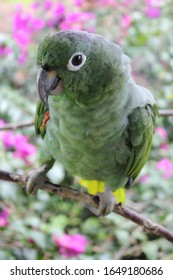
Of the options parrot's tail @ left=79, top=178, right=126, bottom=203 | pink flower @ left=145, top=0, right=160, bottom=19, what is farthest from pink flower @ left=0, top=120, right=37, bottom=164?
pink flower @ left=145, top=0, right=160, bottom=19

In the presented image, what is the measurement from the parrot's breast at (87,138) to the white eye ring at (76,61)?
0.13 meters

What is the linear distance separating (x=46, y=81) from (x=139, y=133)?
29 centimetres

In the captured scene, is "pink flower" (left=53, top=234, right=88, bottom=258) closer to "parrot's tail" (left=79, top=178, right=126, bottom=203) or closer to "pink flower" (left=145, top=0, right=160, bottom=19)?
"parrot's tail" (left=79, top=178, right=126, bottom=203)

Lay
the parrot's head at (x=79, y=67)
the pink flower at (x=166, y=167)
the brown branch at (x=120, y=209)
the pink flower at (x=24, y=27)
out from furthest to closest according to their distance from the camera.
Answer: the pink flower at (x=24, y=27) < the pink flower at (x=166, y=167) < the brown branch at (x=120, y=209) < the parrot's head at (x=79, y=67)

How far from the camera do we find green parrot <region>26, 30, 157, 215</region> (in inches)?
24.4

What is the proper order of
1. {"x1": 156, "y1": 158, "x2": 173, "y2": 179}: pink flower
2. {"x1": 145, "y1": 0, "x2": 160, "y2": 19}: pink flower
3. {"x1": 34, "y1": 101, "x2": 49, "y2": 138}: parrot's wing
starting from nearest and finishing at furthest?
1. {"x1": 34, "y1": 101, "x2": 49, "y2": 138}: parrot's wing
2. {"x1": 156, "y1": 158, "x2": 173, "y2": 179}: pink flower
3. {"x1": 145, "y1": 0, "x2": 160, "y2": 19}: pink flower

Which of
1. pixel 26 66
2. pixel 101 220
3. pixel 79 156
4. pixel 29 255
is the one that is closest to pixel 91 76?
pixel 79 156

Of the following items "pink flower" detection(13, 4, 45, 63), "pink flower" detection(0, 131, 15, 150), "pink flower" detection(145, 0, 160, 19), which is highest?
"pink flower" detection(145, 0, 160, 19)

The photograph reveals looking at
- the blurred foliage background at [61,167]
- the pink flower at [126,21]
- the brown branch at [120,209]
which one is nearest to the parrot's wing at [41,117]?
the brown branch at [120,209]

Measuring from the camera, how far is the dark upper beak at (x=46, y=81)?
621 millimetres

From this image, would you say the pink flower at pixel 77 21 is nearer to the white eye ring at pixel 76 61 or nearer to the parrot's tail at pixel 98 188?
the parrot's tail at pixel 98 188

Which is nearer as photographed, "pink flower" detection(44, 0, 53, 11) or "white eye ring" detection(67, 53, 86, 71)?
"white eye ring" detection(67, 53, 86, 71)

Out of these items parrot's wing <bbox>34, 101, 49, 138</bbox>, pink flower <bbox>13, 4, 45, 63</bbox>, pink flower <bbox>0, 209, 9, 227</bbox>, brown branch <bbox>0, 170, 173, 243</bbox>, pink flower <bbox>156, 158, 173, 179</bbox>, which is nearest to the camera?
brown branch <bbox>0, 170, 173, 243</bbox>

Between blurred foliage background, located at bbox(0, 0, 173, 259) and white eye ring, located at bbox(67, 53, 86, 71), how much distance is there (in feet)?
1.90
